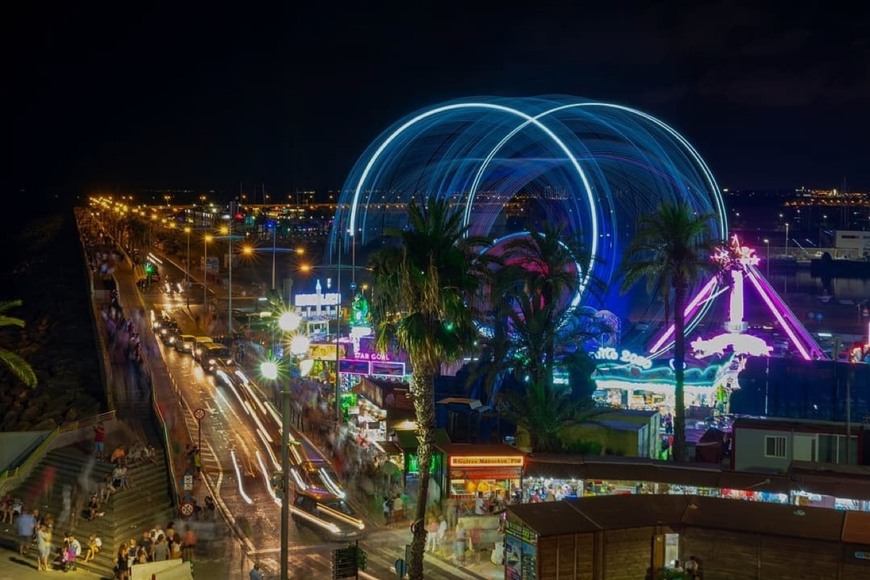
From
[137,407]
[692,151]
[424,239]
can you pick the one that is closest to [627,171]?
[692,151]

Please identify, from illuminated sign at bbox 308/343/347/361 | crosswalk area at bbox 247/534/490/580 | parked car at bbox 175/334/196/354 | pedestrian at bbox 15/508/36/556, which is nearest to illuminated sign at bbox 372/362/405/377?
illuminated sign at bbox 308/343/347/361

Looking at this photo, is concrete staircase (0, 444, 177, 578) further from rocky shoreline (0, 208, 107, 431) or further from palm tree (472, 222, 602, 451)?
palm tree (472, 222, 602, 451)

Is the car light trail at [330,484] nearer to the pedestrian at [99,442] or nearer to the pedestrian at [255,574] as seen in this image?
the pedestrian at [99,442]

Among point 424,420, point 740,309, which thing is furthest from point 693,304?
point 424,420

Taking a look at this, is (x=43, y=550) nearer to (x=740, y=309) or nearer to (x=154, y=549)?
(x=154, y=549)

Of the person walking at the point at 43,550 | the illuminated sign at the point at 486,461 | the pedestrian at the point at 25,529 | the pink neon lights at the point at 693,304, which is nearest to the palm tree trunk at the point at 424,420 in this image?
the illuminated sign at the point at 486,461

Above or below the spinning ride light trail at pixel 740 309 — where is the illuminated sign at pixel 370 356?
below

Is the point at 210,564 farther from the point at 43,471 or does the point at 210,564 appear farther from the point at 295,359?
the point at 295,359
